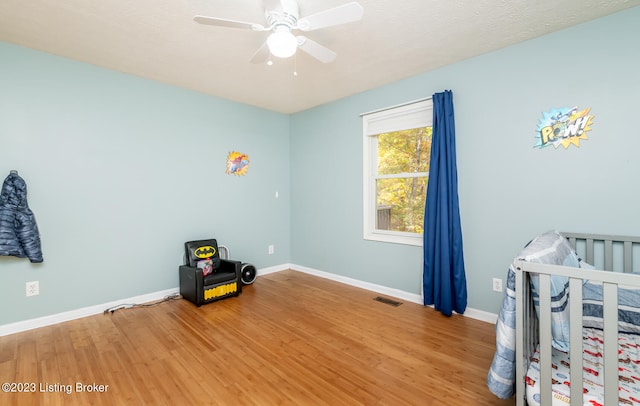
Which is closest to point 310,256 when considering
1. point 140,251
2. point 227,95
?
point 140,251

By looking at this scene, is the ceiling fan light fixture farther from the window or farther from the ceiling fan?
the window

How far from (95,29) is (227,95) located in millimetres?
1571

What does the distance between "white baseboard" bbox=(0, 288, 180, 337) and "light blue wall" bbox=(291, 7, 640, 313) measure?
95.3 inches

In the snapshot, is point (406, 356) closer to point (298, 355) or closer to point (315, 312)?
point (298, 355)

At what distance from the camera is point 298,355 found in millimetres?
2104

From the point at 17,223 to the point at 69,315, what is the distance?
0.97 metres

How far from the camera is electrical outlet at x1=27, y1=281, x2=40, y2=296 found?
252 cm

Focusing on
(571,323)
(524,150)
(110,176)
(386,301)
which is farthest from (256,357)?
(524,150)

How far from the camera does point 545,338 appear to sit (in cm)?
121

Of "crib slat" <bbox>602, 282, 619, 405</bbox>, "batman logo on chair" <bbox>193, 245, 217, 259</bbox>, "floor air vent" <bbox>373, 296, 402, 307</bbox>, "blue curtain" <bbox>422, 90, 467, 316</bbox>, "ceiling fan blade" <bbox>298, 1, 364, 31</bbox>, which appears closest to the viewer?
"crib slat" <bbox>602, 282, 619, 405</bbox>

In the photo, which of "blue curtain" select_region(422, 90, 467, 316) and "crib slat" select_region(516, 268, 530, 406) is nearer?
"crib slat" select_region(516, 268, 530, 406)

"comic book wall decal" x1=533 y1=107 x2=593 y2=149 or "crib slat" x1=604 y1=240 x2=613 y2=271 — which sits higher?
"comic book wall decal" x1=533 y1=107 x2=593 y2=149

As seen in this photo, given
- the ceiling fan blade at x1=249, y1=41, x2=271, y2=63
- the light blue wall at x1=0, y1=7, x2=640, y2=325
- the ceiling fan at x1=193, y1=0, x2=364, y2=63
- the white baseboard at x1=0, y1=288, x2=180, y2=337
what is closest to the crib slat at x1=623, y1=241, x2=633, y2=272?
the light blue wall at x1=0, y1=7, x2=640, y2=325

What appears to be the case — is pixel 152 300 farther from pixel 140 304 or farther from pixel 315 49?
pixel 315 49
